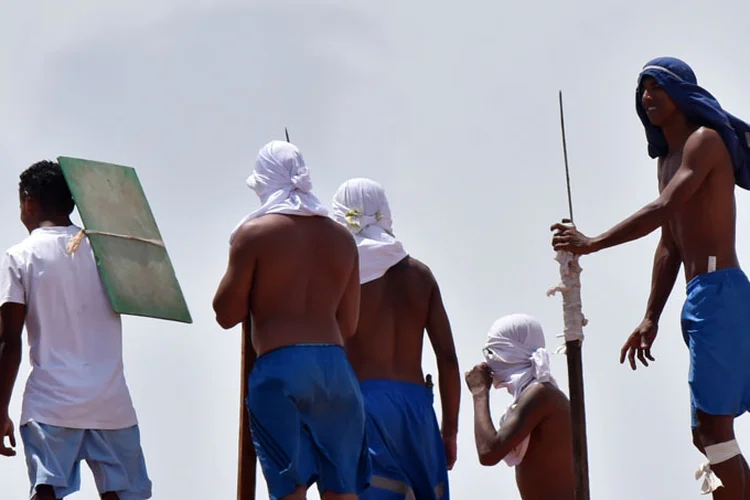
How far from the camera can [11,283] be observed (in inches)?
337

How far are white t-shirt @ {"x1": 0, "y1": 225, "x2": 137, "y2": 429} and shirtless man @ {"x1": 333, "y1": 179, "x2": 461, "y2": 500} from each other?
127cm

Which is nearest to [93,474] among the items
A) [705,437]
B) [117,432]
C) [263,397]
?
[117,432]

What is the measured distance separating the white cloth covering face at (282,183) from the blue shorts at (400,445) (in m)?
1.27

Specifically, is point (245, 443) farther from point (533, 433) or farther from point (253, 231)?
point (533, 433)

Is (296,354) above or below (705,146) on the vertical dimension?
below

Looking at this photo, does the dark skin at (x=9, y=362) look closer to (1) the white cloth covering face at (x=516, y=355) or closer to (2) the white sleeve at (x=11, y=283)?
(2) the white sleeve at (x=11, y=283)

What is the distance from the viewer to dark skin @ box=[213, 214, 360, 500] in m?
8.17

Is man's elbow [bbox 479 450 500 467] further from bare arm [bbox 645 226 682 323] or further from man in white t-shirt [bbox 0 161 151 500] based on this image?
man in white t-shirt [bbox 0 161 151 500]

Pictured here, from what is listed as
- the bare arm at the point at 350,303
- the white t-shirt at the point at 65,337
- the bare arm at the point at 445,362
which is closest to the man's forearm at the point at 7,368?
the white t-shirt at the point at 65,337

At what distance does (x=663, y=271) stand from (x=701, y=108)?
0.83m

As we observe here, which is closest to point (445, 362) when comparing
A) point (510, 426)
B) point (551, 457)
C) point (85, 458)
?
point (510, 426)

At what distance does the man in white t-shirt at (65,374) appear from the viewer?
8.48 meters

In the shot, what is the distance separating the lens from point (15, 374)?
27.9 feet

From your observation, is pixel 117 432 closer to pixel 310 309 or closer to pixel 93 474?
pixel 93 474
